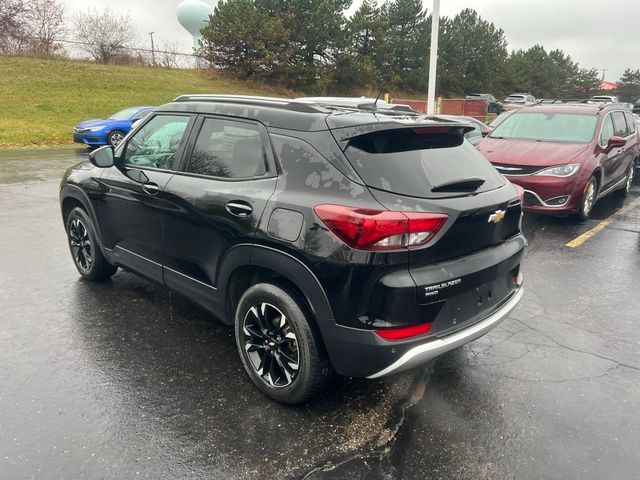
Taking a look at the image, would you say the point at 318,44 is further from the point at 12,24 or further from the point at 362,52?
the point at 12,24

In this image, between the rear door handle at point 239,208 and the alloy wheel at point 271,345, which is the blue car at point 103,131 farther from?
the alloy wheel at point 271,345

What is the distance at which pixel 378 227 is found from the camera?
245cm

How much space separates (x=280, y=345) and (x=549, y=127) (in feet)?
22.2

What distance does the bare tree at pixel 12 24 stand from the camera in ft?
97.9

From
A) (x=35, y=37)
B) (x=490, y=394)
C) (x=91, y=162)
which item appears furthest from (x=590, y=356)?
(x=35, y=37)

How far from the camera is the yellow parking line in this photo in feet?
21.0

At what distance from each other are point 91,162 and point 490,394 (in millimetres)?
3675

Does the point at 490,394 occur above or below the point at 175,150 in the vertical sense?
below

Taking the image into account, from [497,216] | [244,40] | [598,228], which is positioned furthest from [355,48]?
[497,216]

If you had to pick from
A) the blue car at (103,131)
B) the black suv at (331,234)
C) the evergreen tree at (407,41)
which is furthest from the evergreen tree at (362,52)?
the black suv at (331,234)

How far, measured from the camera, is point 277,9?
116 feet

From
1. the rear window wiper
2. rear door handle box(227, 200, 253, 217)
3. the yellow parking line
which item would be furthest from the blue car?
the rear window wiper

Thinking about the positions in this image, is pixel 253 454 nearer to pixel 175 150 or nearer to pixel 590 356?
pixel 175 150

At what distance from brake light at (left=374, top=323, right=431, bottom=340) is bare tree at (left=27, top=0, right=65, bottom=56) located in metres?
35.1
